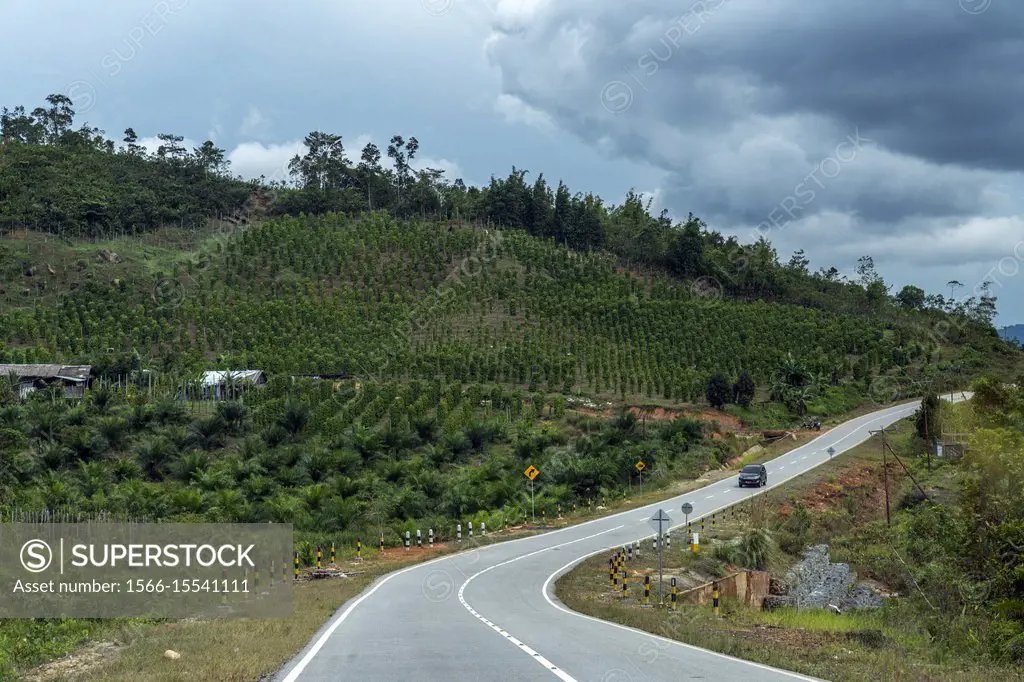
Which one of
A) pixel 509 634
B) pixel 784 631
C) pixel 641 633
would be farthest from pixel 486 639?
pixel 784 631

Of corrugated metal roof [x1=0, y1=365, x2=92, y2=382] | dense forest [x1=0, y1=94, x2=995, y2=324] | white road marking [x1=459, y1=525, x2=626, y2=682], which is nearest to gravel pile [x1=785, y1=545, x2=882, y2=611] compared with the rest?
white road marking [x1=459, y1=525, x2=626, y2=682]

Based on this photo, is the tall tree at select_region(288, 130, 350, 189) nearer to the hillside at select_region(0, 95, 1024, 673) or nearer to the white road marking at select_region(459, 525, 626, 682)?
the hillside at select_region(0, 95, 1024, 673)

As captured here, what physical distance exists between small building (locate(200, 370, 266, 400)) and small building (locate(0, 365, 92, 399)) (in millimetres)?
7851

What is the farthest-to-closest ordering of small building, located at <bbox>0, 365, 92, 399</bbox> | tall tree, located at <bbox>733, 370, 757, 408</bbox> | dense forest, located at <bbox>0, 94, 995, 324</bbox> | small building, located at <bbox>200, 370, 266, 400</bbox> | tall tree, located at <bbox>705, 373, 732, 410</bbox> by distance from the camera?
dense forest, located at <bbox>0, 94, 995, 324</bbox>, tall tree, located at <bbox>733, 370, 757, 408</bbox>, tall tree, located at <bbox>705, 373, 732, 410</bbox>, small building, located at <bbox>200, 370, 266, 400</bbox>, small building, located at <bbox>0, 365, 92, 399</bbox>

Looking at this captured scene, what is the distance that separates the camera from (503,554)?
3102 centimetres

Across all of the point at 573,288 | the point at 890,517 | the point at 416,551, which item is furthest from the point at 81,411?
the point at 573,288

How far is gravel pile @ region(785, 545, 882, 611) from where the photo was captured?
96.9 ft

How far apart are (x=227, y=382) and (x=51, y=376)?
12694mm

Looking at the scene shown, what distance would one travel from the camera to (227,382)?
62062mm

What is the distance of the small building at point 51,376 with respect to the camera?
61.7 metres

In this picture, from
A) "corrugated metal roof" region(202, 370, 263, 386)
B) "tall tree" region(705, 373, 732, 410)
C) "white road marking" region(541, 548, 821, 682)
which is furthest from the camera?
"tall tree" region(705, 373, 732, 410)

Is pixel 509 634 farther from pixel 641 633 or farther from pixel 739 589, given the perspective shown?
pixel 739 589

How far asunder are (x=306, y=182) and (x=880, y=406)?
90014 mm

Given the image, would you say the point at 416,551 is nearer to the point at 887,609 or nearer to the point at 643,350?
the point at 887,609
